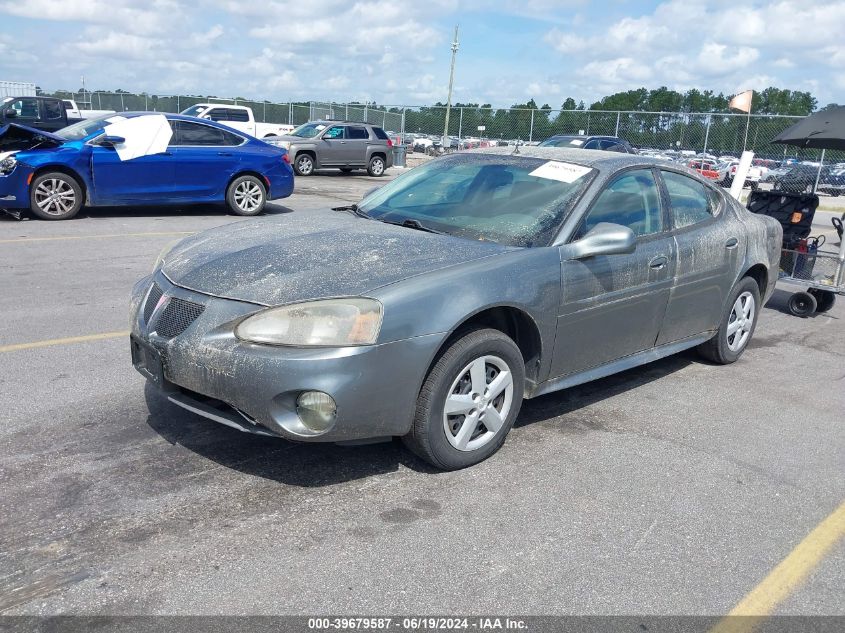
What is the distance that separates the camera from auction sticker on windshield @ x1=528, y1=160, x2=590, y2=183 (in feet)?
15.4

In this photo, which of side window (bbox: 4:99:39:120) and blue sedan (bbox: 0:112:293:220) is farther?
side window (bbox: 4:99:39:120)

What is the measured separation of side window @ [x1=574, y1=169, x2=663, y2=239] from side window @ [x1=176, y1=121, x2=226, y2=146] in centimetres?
872

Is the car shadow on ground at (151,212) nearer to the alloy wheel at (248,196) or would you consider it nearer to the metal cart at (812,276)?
the alloy wheel at (248,196)

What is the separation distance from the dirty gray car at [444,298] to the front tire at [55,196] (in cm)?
740

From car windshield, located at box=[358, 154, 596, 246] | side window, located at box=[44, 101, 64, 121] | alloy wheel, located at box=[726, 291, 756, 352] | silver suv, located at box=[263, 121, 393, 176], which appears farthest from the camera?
silver suv, located at box=[263, 121, 393, 176]

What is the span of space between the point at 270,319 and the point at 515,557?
145 cm

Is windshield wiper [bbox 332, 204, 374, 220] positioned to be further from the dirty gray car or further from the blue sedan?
the blue sedan

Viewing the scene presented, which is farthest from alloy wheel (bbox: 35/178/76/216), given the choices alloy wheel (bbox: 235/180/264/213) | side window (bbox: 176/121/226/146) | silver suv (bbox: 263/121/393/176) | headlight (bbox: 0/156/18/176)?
silver suv (bbox: 263/121/393/176)

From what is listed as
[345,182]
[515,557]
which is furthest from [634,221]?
[345,182]

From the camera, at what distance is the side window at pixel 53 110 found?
72.6ft

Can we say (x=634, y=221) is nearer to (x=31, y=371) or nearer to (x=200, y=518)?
(x=200, y=518)

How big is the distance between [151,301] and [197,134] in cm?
Answer: 884

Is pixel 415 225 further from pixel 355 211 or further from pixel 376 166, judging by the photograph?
pixel 376 166

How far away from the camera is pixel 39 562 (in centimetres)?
291
